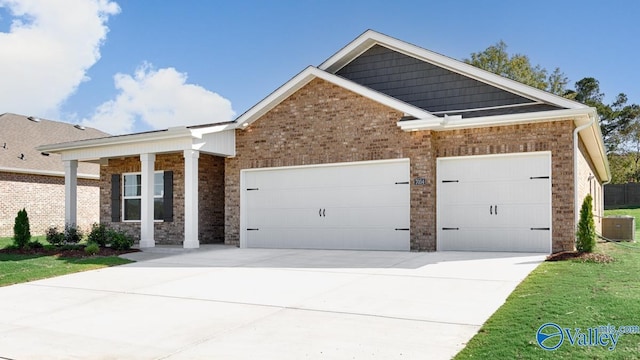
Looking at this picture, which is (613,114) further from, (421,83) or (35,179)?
(35,179)

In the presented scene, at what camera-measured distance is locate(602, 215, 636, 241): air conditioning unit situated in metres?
15.5

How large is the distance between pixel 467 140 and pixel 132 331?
29.8ft

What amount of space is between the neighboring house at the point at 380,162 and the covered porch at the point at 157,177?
0.05 metres

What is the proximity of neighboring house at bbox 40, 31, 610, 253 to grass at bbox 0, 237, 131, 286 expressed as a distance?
250cm

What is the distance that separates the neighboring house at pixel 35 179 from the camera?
21.0 meters

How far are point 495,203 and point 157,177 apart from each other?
1056 cm

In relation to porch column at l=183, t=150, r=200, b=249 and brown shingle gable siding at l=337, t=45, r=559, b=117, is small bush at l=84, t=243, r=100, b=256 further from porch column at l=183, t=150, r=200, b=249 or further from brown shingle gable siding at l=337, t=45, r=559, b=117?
brown shingle gable siding at l=337, t=45, r=559, b=117

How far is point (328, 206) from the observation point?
14156 millimetres

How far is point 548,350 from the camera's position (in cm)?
461

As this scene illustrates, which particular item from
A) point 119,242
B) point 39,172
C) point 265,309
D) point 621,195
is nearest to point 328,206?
point 119,242

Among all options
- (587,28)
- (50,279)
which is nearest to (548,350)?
(50,279)

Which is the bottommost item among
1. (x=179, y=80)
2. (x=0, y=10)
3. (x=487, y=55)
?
(x=179, y=80)

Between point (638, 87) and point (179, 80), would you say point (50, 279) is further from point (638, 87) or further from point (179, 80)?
point (638, 87)

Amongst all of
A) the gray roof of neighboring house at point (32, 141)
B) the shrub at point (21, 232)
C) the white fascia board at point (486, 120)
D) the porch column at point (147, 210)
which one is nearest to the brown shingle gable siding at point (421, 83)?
the white fascia board at point (486, 120)
